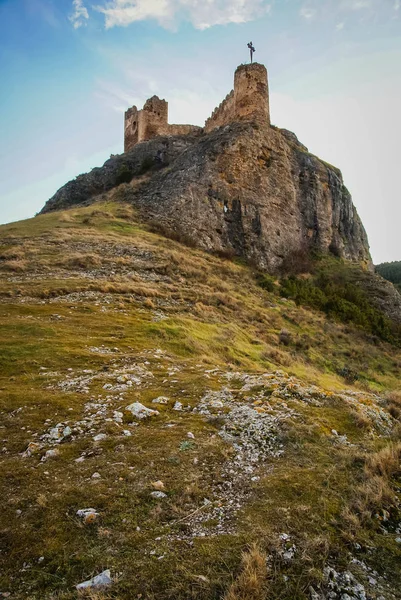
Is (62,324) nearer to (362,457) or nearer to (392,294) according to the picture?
(362,457)

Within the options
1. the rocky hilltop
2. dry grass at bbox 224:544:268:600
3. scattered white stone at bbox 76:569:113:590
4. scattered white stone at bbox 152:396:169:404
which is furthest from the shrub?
scattered white stone at bbox 76:569:113:590

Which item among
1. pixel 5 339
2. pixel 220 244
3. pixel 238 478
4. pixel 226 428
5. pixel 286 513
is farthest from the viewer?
pixel 220 244

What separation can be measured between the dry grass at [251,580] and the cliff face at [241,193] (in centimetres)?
2782

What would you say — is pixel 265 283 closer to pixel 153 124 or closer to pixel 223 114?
pixel 223 114

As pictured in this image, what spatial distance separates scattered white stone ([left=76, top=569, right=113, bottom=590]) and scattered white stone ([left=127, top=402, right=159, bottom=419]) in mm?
3492

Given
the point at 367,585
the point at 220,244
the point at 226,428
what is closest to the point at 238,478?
the point at 226,428

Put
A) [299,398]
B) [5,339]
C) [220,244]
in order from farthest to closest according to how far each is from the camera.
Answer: [220,244] → [5,339] → [299,398]

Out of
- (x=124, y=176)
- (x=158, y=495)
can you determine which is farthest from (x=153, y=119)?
(x=158, y=495)

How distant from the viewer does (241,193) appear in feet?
118

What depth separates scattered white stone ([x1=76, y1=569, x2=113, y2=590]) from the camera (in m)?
3.46

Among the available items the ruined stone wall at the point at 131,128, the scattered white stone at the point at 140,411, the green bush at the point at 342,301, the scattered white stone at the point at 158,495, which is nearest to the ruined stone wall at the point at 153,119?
the ruined stone wall at the point at 131,128

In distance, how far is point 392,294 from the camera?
33.4 metres

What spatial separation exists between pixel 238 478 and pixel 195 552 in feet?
4.93

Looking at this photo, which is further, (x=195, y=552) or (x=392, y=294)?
(x=392, y=294)
